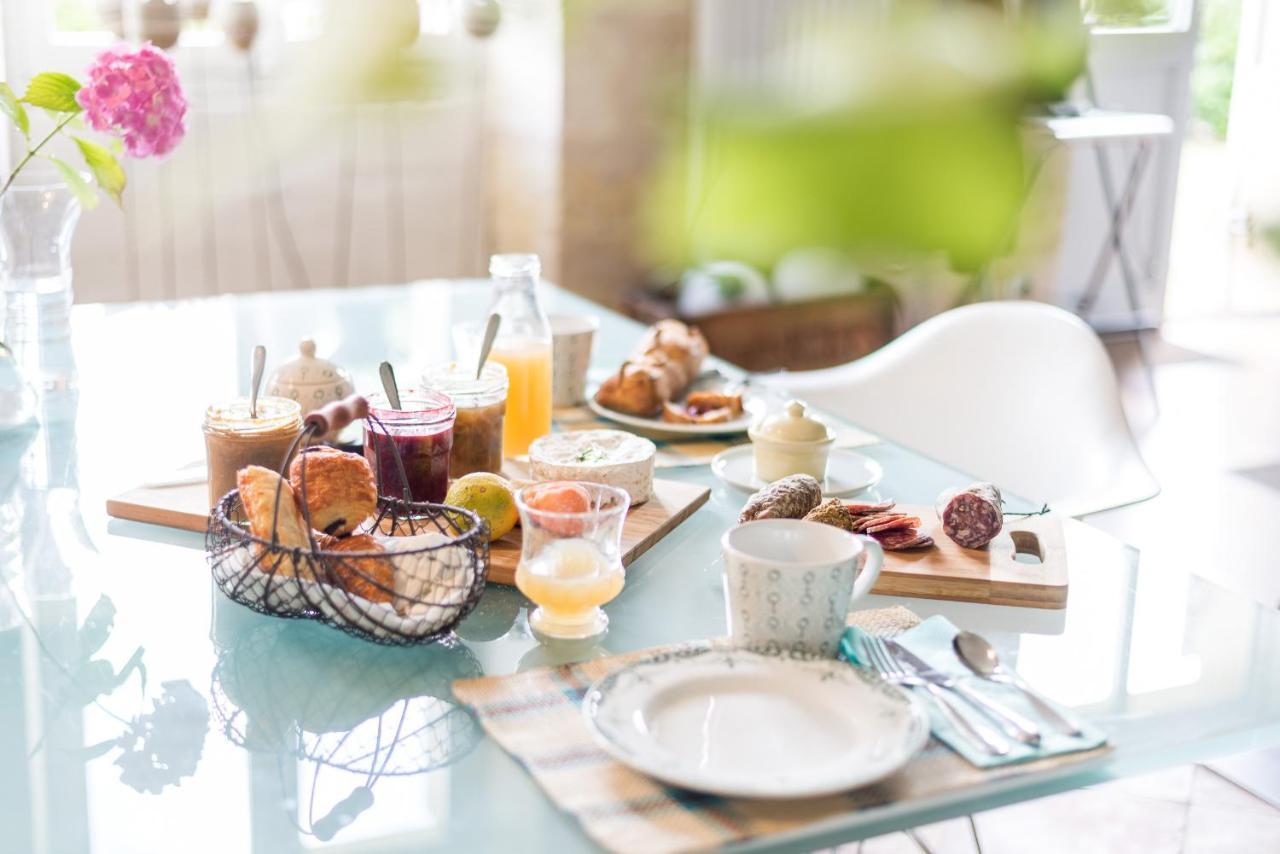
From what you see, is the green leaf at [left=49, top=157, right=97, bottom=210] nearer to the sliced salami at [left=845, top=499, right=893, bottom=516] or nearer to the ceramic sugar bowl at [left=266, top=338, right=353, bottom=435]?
the ceramic sugar bowl at [left=266, top=338, right=353, bottom=435]

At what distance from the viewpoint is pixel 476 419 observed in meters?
1.38

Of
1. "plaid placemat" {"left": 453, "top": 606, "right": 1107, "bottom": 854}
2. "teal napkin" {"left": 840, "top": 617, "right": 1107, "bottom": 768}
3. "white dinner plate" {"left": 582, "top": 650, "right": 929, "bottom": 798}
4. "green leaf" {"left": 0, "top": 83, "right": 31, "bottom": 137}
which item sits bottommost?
"plaid placemat" {"left": 453, "top": 606, "right": 1107, "bottom": 854}

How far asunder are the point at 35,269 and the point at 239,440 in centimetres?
56

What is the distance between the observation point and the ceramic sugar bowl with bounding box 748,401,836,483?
141cm

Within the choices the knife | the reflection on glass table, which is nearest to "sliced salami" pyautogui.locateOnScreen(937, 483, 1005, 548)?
the knife

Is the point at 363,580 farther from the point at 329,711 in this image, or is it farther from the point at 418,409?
the point at 418,409

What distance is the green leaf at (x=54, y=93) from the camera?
1.47 meters

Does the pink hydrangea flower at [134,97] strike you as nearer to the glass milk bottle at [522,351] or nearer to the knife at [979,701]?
the glass milk bottle at [522,351]

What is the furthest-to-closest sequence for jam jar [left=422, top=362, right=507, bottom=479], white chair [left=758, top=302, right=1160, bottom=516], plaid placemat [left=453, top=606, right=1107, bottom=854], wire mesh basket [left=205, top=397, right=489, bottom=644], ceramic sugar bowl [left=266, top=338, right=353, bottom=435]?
white chair [left=758, top=302, right=1160, bottom=516]
ceramic sugar bowl [left=266, top=338, right=353, bottom=435]
jam jar [left=422, top=362, right=507, bottom=479]
wire mesh basket [left=205, top=397, right=489, bottom=644]
plaid placemat [left=453, top=606, right=1107, bottom=854]

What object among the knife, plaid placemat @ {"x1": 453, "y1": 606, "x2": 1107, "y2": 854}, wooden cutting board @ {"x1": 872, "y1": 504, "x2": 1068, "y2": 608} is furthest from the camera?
wooden cutting board @ {"x1": 872, "y1": 504, "x2": 1068, "y2": 608}

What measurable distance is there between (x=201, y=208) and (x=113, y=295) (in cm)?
32

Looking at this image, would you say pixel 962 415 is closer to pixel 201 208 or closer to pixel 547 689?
pixel 547 689

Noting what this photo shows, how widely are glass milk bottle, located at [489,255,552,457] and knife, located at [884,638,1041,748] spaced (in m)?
0.61

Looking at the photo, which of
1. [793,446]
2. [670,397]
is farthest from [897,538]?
[670,397]
